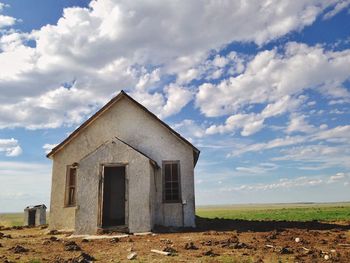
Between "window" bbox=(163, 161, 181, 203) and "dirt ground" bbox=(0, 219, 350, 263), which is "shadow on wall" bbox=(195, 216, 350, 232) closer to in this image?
"window" bbox=(163, 161, 181, 203)

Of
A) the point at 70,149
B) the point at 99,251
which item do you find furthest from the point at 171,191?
the point at 99,251

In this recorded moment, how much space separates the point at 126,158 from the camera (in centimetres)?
1498

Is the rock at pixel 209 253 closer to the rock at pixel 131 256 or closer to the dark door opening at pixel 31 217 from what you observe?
the rock at pixel 131 256

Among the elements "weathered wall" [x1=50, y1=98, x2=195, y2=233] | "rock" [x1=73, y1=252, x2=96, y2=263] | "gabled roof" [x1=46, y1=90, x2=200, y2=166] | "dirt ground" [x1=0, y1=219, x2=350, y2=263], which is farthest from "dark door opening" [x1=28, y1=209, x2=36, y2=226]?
"rock" [x1=73, y1=252, x2=96, y2=263]

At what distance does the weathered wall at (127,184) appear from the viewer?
565 inches

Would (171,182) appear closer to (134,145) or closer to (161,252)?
(134,145)

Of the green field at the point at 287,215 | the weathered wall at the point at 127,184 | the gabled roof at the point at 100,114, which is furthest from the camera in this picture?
the green field at the point at 287,215

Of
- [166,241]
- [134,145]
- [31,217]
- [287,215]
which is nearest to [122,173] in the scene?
[134,145]

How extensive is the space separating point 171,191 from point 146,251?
685 centimetres

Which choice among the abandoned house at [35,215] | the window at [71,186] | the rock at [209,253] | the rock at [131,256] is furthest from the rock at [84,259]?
the abandoned house at [35,215]

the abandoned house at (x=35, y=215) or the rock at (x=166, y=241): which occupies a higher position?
the abandoned house at (x=35, y=215)

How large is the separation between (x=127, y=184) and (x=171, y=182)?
2.49 meters

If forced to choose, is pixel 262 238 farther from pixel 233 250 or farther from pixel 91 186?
pixel 91 186

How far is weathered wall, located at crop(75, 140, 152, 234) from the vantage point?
14352 millimetres
